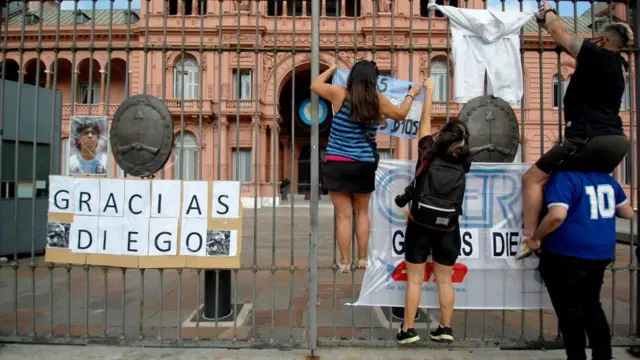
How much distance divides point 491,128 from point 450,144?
86 centimetres

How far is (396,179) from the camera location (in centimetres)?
385

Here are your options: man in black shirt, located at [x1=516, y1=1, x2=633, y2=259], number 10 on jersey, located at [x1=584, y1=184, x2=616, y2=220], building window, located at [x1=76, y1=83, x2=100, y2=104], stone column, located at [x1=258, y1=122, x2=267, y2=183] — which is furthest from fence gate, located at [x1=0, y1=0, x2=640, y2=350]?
building window, located at [x1=76, y1=83, x2=100, y2=104]

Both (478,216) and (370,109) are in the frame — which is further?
(478,216)

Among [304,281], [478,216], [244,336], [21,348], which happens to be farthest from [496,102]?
[21,348]

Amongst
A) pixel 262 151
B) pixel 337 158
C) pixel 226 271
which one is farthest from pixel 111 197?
pixel 262 151

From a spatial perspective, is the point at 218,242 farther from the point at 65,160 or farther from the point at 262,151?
the point at 262,151

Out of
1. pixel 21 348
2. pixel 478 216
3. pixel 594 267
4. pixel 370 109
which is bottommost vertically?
pixel 21 348

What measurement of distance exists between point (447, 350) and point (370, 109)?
2323 mm

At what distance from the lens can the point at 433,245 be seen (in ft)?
11.1

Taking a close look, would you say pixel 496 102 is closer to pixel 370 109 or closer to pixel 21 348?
pixel 370 109

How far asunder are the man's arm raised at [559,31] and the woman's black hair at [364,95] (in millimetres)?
1404

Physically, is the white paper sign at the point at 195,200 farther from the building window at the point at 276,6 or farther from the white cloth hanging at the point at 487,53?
the white cloth hanging at the point at 487,53

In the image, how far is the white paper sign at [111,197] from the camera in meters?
3.86

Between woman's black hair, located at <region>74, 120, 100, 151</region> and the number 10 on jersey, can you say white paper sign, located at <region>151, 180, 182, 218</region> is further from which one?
the number 10 on jersey
